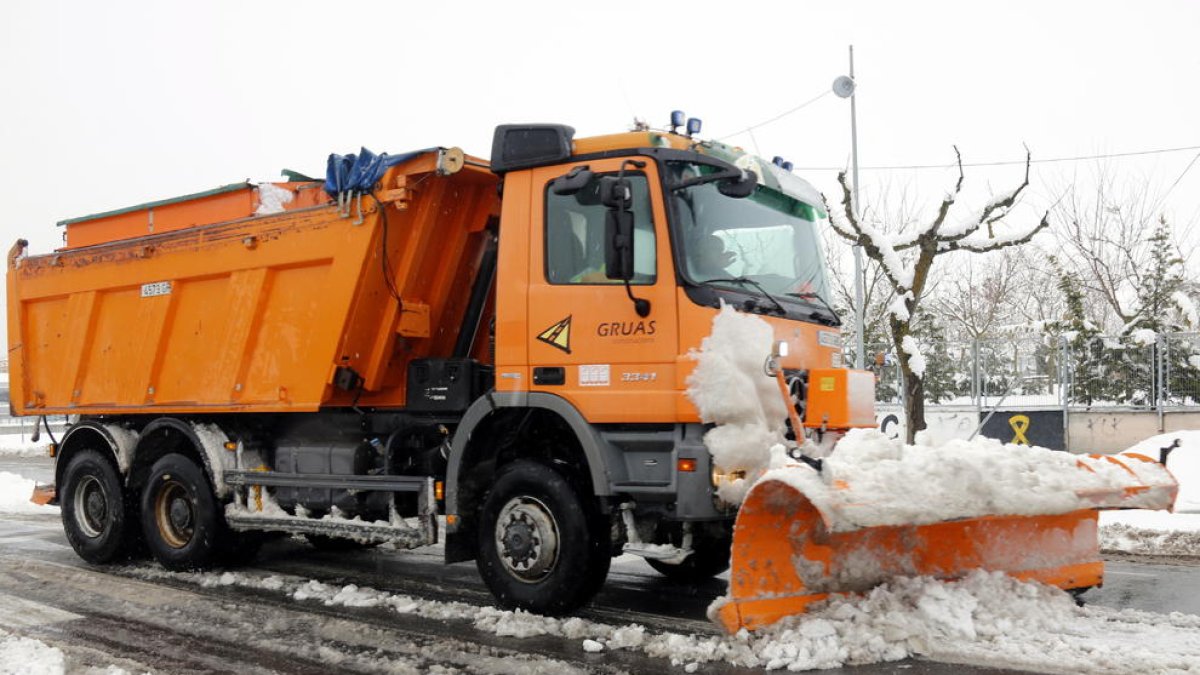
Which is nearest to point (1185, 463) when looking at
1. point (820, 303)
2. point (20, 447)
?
point (820, 303)

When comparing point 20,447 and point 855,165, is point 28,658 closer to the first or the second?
point 855,165

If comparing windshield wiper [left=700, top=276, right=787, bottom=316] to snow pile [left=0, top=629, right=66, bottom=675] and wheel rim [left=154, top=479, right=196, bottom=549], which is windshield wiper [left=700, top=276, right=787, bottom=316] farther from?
wheel rim [left=154, top=479, right=196, bottom=549]

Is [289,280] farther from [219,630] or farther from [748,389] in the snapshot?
[748,389]

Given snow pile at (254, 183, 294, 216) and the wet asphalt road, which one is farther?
snow pile at (254, 183, 294, 216)

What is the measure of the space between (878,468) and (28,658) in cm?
452

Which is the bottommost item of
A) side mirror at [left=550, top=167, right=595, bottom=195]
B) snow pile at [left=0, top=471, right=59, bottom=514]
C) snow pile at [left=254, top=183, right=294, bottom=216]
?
snow pile at [left=0, top=471, right=59, bottom=514]

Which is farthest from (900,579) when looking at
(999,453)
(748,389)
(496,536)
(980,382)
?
(980,382)

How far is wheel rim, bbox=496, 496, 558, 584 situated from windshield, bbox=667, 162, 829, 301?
5.51ft

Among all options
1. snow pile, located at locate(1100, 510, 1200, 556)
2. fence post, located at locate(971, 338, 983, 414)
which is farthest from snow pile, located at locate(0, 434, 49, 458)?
snow pile, located at locate(1100, 510, 1200, 556)

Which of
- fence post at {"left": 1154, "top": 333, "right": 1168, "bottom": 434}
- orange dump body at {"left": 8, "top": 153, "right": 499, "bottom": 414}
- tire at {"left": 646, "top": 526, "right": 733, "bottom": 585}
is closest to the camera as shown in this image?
orange dump body at {"left": 8, "top": 153, "right": 499, "bottom": 414}

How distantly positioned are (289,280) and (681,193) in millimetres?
3243

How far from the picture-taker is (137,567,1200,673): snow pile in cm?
475

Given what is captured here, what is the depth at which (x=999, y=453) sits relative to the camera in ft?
17.0

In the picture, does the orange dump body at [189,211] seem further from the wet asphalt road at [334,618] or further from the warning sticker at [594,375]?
the wet asphalt road at [334,618]
